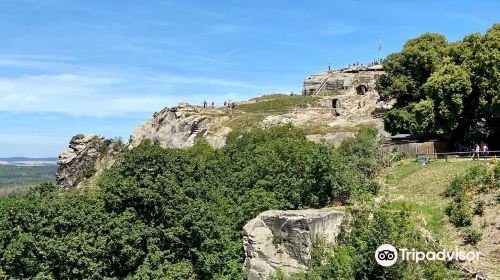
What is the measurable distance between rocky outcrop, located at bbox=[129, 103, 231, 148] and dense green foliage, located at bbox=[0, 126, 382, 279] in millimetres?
33800

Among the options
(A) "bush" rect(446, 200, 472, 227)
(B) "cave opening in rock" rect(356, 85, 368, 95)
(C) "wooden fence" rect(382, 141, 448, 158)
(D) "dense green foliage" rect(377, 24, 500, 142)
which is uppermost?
(B) "cave opening in rock" rect(356, 85, 368, 95)

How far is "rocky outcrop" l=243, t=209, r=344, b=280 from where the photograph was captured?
26.5 m

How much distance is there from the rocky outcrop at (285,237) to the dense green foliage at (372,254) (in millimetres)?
880

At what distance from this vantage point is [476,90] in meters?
39.4

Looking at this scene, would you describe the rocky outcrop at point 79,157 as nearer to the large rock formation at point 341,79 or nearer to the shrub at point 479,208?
the large rock formation at point 341,79

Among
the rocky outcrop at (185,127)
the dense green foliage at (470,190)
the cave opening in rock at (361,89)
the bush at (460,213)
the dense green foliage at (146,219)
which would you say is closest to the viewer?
the dense green foliage at (146,219)

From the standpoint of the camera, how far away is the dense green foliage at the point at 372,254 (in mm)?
20797

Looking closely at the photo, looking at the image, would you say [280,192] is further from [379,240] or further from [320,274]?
[379,240]

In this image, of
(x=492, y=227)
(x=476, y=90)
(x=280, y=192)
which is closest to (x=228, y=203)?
(x=280, y=192)

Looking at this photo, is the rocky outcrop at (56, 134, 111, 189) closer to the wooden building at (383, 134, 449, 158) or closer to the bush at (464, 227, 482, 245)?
the wooden building at (383, 134, 449, 158)

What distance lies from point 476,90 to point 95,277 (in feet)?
107

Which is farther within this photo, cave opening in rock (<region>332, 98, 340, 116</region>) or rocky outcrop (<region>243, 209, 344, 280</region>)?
cave opening in rock (<region>332, 98, 340, 116</region>)

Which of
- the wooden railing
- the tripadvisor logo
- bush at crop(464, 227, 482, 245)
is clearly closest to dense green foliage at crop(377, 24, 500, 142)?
the wooden railing

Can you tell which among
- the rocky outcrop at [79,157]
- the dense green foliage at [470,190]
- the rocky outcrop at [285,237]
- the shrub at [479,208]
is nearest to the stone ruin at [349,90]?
the dense green foliage at [470,190]
